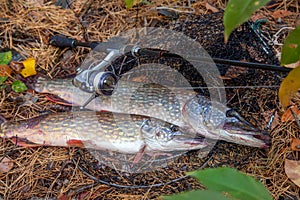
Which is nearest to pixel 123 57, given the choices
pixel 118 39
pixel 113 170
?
pixel 118 39

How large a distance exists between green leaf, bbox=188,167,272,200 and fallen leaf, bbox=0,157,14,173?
7.04 feet

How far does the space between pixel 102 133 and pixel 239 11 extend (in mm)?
1914

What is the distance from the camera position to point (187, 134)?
2.60 meters

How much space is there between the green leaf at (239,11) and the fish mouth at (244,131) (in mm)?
1660

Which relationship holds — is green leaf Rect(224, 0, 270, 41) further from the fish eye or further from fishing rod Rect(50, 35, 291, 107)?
the fish eye

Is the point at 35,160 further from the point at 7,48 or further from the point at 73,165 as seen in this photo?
the point at 7,48

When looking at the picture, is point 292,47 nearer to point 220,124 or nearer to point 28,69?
point 220,124

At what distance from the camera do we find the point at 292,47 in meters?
1.03

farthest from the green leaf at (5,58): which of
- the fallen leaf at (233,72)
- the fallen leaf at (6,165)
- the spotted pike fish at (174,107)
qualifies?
the fallen leaf at (233,72)

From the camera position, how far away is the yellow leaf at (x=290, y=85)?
1.07 m

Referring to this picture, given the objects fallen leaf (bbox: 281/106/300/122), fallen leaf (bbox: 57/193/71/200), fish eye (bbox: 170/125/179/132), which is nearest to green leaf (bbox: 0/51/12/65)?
fallen leaf (bbox: 57/193/71/200)

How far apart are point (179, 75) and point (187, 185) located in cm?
86

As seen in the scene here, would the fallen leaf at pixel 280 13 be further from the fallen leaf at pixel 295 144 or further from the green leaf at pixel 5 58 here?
the green leaf at pixel 5 58

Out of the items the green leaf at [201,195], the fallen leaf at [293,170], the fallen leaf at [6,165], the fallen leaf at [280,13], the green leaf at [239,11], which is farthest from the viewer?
the fallen leaf at [280,13]
